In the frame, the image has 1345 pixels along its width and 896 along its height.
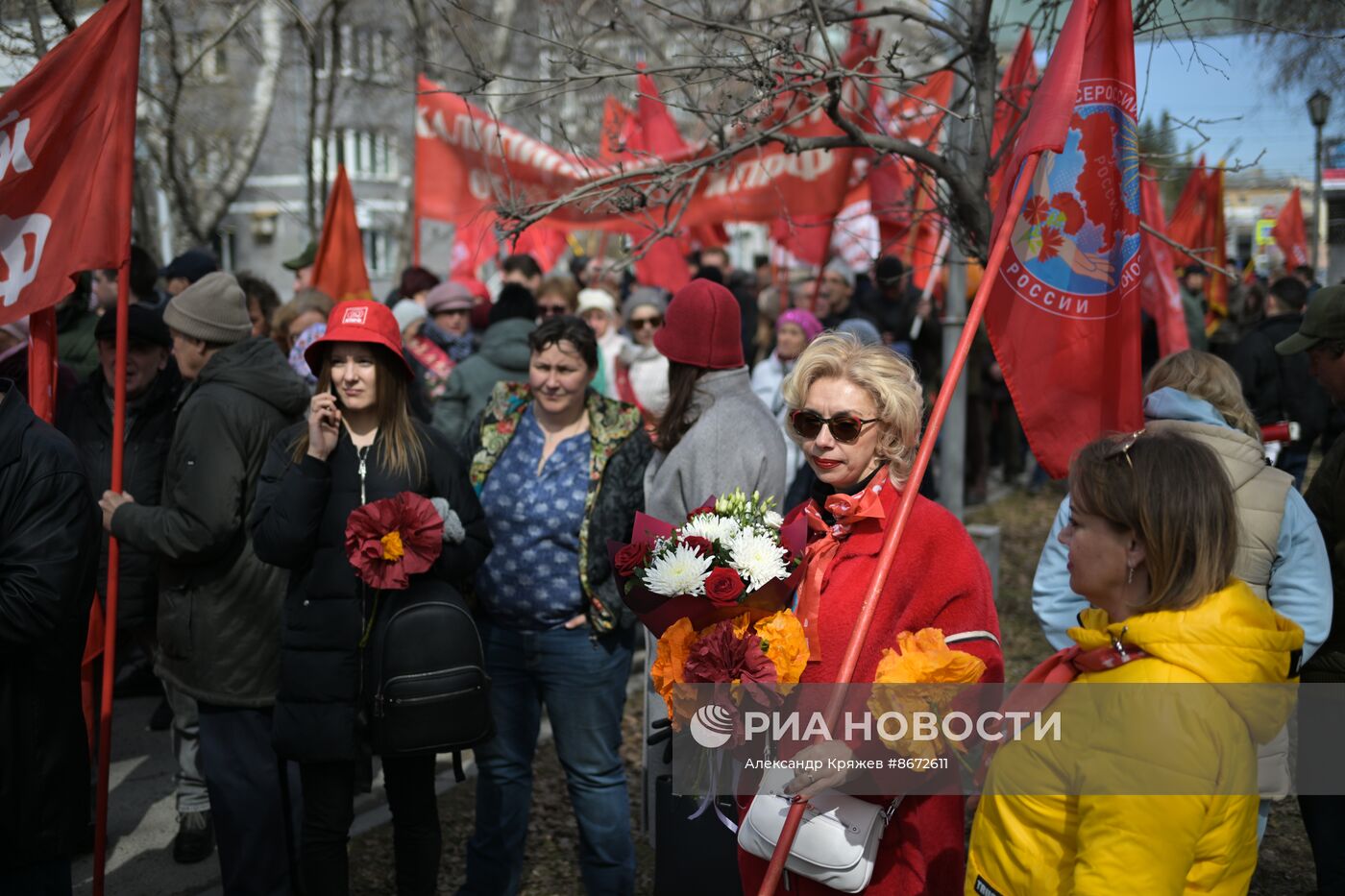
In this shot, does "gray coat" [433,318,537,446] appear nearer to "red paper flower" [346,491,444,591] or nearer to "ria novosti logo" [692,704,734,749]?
"red paper flower" [346,491,444,591]

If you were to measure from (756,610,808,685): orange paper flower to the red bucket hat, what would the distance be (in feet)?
6.04

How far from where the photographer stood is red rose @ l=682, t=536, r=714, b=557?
2.78m

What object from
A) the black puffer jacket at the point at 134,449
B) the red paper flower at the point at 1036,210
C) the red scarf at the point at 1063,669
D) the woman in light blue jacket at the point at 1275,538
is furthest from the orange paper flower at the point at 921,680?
the black puffer jacket at the point at 134,449

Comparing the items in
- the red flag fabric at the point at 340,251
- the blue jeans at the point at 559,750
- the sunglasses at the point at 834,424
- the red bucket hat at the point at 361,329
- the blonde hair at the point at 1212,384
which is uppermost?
the red flag fabric at the point at 340,251

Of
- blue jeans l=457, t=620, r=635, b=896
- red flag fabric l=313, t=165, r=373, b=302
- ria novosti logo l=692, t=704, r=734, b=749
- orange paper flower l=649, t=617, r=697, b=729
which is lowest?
blue jeans l=457, t=620, r=635, b=896

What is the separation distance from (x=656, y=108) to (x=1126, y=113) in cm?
531

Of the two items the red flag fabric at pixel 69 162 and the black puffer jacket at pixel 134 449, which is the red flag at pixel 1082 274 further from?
the black puffer jacket at pixel 134 449

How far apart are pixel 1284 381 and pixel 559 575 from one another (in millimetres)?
7084

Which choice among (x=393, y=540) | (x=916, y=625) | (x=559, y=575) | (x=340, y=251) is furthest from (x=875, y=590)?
(x=340, y=251)

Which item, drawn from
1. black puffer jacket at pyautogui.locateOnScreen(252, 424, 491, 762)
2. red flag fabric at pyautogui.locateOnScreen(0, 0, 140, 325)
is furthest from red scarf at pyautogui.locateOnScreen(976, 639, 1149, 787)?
red flag fabric at pyautogui.locateOnScreen(0, 0, 140, 325)

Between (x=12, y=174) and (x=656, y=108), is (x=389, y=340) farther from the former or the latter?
(x=656, y=108)

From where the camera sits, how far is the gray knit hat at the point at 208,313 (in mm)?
4621

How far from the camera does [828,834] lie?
265cm

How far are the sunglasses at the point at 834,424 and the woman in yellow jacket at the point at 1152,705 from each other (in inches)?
32.3
